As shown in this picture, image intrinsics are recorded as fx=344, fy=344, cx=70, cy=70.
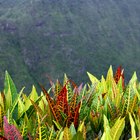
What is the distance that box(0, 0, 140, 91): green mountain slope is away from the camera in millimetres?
148125

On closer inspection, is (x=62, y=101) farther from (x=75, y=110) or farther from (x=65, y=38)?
(x=65, y=38)

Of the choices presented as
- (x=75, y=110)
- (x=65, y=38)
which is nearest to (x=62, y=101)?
(x=75, y=110)

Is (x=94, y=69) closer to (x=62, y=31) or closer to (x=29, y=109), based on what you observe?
(x=62, y=31)

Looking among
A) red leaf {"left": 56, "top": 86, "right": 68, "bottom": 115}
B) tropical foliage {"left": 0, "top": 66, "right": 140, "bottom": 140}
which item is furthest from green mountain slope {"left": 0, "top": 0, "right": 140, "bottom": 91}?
red leaf {"left": 56, "top": 86, "right": 68, "bottom": 115}

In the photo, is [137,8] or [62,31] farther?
[137,8]

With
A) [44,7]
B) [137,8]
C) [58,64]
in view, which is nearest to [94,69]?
[58,64]

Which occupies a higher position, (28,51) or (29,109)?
(29,109)

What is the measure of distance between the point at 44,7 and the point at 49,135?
598 feet

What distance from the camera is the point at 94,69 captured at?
15038 centimetres

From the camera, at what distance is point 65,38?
547ft

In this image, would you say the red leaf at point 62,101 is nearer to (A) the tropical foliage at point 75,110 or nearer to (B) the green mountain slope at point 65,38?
(A) the tropical foliage at point 75,110

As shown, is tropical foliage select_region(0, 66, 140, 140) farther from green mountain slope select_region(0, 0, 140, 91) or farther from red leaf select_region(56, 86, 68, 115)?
green mountain slope select_region(0, 0, 140, 91)

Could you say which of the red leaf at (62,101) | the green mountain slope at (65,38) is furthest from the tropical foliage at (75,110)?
the green mountain slope at (65,38)

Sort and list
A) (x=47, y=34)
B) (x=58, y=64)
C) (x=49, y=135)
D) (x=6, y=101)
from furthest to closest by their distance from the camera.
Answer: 1. (x=47, y=34)
2. (x=58, y=64)
3. (x=6, y=101)
4. (x=49, y=135)
